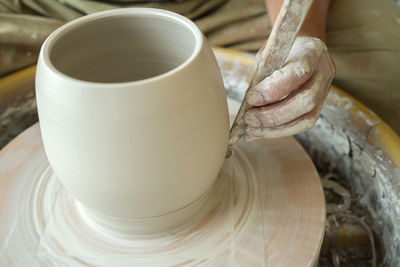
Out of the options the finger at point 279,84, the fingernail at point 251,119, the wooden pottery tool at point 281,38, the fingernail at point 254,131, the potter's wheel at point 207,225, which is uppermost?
the wooden pottery tool at point 281,38

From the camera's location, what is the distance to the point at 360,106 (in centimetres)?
116

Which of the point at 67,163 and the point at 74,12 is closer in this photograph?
the point at 67,163

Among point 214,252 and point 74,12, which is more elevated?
point 74,12

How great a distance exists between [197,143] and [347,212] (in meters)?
0.67

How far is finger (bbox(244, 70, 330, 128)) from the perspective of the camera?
83 cm

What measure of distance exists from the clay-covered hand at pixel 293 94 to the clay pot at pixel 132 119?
87 mm

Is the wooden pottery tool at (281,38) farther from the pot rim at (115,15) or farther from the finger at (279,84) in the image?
the pot rim at (115,15)

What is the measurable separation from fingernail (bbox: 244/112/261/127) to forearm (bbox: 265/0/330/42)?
0.34m

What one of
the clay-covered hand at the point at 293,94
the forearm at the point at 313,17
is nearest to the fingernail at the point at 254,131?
the clay-covered hand at the point at 293,94

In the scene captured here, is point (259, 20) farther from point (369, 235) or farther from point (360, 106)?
point (369, 235)

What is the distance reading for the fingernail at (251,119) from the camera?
2.76 ft

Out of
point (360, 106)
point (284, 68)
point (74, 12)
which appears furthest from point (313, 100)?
point (74, 12)

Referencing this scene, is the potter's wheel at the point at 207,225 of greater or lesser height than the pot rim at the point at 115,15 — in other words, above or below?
below

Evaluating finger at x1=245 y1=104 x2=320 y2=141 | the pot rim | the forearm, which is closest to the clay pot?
the pot rim
